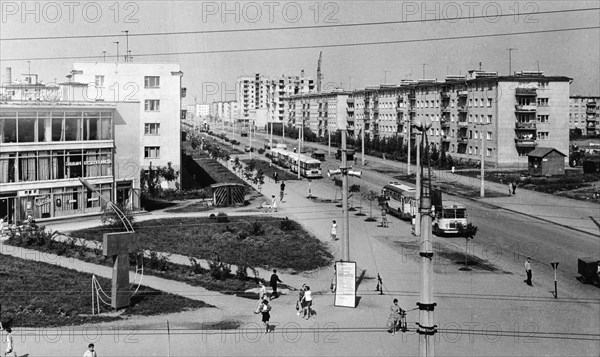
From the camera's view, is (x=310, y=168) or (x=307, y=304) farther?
(x=310, y=168)

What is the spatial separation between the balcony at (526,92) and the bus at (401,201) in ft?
95.5

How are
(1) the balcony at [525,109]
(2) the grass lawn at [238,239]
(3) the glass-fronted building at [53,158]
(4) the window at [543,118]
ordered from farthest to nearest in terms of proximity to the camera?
1. (4) the window at [543,118]
2. (1) the balcony at [525,109]
3. (3) the glass-fronted building at [53,158]
4. (2) the grass lawn at [238,239]

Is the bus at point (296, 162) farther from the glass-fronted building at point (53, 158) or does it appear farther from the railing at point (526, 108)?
the glass-fronted building at point (53, 158)

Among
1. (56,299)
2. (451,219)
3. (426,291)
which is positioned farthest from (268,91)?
(426,291)

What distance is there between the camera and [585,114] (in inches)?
4870

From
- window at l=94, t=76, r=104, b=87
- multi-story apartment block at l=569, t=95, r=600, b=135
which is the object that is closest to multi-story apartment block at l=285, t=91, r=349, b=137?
window at l=94, t=76, r=104, b=87

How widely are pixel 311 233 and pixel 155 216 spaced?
9035mm

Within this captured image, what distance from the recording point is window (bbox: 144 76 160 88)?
47688 mm

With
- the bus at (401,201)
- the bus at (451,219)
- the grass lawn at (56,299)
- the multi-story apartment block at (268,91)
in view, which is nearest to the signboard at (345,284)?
the grass lawn at (56,299)

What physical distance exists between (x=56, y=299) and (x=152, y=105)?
2999 centimetres

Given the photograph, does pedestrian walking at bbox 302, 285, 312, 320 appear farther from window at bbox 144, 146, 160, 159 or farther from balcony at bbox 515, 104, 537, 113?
balcony at bbox 515, 104, 537, 113

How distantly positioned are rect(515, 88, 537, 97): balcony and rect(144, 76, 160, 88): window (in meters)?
33.4

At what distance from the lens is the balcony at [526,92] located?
201 ft

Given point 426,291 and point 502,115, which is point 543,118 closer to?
point 502,115
